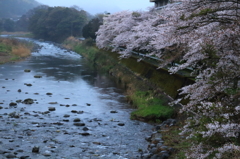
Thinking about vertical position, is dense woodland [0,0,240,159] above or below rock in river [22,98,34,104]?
above

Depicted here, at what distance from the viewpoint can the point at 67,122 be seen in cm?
1577

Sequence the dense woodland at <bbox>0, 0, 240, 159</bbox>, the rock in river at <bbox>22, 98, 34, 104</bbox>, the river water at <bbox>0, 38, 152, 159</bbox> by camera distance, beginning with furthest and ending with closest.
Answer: the rock in river at <bbox>22, 98, 34, 104</bbox>
the river water at <bbox>0, 38, 152, 159</bbox>
the dense woodland at <bbox>0, 0, 240, 159</bbox>

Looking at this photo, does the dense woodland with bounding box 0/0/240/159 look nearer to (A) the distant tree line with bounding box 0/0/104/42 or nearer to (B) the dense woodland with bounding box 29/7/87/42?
(A) the distant tree line with bounding box 0/0/104/42

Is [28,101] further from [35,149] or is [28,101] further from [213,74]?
[213,74]

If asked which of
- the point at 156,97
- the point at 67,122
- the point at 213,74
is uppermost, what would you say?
the point at 213,74

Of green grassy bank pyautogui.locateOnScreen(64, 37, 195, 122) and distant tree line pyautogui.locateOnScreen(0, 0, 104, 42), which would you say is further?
distant tree line pyautogui.locateOnScreen(0, 0, 104, 42)

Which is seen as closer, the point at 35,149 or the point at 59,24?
the point at 35,149

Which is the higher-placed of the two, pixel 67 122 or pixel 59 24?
pixel 59 24

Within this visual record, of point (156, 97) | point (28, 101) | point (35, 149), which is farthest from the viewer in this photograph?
point (28, 101)

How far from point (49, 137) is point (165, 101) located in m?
7.34

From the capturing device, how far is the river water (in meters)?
11.7

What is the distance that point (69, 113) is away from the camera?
17578 mm

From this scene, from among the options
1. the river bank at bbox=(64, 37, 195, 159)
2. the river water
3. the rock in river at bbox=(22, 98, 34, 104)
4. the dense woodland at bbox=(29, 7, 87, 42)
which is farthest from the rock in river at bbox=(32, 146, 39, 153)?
the dense woodland at bbox=(29, 7, 87, 42)

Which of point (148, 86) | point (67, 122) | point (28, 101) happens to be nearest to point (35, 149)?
point (67, 122)
